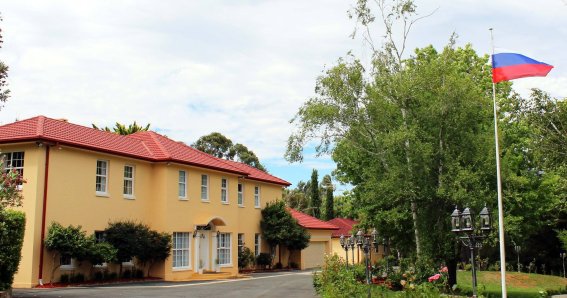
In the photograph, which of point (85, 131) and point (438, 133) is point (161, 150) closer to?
point (85, 131)

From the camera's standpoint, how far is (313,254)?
45438mm

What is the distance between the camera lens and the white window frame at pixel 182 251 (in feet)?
99.2

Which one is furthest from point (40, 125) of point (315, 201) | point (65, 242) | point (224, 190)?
point (315, 201)

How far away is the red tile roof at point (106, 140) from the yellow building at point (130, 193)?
5 centimetres

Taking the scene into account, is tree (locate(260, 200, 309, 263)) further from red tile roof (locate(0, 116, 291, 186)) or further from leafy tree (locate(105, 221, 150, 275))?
leafy tree (locate(105, 221, 150, 275))

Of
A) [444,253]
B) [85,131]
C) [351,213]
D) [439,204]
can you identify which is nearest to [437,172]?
[439,204]

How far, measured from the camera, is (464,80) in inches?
898

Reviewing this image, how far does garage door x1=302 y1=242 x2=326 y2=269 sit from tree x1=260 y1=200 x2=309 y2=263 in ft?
13.0

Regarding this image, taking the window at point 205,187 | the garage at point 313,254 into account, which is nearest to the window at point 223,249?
the window at point 205,187

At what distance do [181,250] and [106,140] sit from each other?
6953 millimetres

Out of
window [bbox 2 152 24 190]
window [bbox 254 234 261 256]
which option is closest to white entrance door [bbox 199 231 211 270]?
window [bbox 254 234 261 256]

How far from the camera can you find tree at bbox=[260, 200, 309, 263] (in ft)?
129

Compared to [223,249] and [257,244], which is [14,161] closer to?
[223,249]

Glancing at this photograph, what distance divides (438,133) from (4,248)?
15.5 metres
